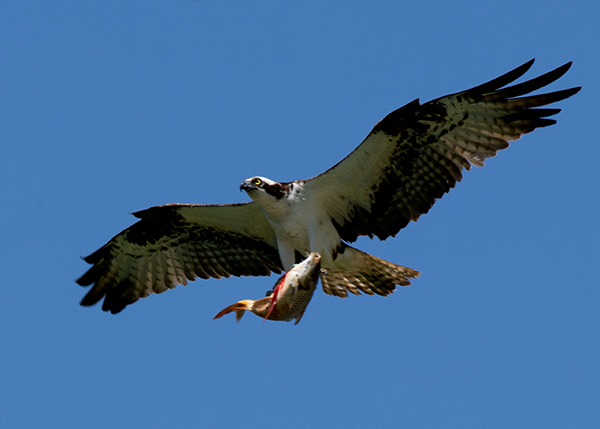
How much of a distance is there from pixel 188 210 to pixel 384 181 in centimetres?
279

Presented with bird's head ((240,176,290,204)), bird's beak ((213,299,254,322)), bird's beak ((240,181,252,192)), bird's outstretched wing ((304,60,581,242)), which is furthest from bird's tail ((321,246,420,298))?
bird's beak ((213,299,254,322))

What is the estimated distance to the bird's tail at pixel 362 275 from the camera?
11453 mm

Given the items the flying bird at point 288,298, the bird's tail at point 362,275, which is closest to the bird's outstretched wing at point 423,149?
the bird's tail at point 362,275

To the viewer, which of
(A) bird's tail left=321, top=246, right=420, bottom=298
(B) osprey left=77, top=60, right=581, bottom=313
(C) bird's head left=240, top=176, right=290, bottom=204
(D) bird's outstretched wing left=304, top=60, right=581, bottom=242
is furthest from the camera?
(A) bird's tail left=321, top=246, right=420, bottom=298

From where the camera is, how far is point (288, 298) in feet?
30.2

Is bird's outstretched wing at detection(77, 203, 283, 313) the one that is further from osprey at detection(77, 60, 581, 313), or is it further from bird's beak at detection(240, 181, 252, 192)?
bird's beak at detection(240, 181, 252, 192)

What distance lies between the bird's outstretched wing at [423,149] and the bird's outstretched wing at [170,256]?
1527 millimetres

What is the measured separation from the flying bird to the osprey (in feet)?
5.48

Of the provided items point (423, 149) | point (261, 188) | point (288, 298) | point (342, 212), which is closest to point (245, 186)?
point (261, 188)

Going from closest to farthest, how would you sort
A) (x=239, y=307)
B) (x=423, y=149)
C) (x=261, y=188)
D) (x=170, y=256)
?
1. (x=239, y=307)
2. (x=261, y=188)
3. (x=423, y=149)
4. (x=170, y=256)

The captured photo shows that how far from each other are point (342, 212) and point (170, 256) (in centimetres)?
279

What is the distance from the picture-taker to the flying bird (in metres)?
9.14

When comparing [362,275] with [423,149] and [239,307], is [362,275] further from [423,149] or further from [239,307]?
[239,307]

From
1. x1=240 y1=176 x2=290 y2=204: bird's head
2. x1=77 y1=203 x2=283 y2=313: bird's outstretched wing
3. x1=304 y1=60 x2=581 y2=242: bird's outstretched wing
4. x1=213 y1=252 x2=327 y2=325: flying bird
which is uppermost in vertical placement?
x1=77 y1=203 x2=283 y2=313: bird's outstretched wing
